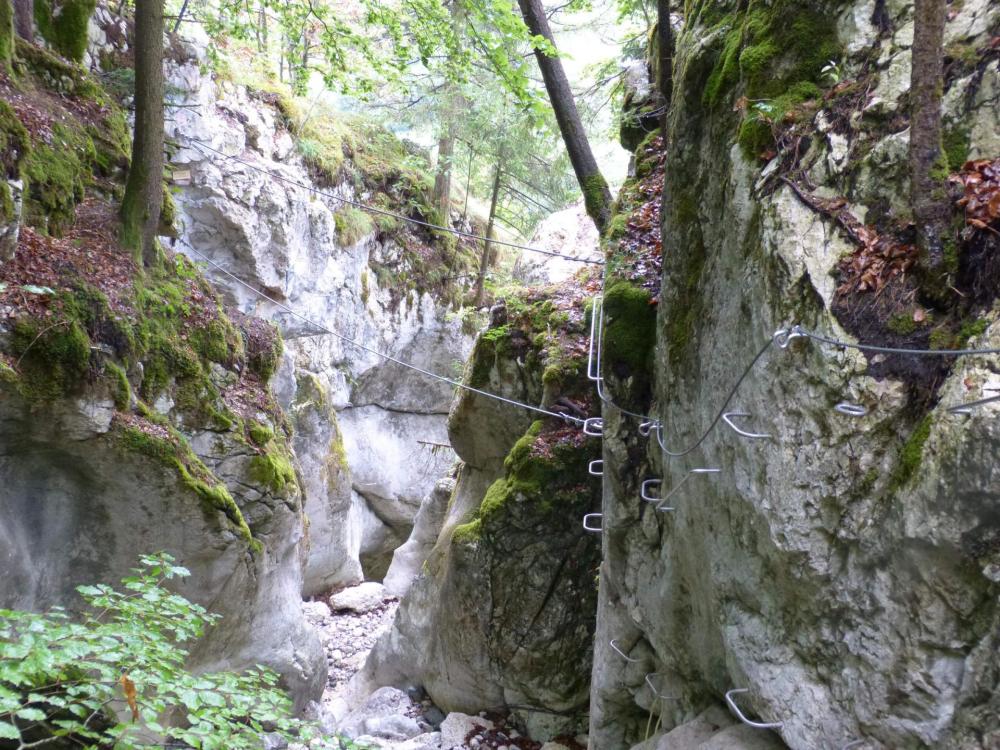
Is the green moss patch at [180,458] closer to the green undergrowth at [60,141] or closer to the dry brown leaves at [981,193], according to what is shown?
the green undergrowth at [60,141]

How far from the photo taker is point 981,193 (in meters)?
2.33

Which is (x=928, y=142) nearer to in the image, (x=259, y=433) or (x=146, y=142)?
(x=259, y=433)

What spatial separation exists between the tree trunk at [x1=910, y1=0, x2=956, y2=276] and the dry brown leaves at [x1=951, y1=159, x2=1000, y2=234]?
6 centimetres

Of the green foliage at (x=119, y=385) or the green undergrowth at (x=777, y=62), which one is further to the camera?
the green foliage at (x=119, y=385)

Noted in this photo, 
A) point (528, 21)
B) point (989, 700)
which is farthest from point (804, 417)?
point (528, 21)

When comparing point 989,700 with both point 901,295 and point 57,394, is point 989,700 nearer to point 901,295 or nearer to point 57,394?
point 901,295

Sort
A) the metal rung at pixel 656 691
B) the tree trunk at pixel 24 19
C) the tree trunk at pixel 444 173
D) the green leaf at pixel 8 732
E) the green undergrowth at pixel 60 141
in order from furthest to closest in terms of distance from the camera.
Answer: the tree trunk at pixel 444 173, the tree trunk at pixel 24 19, the green undergrowth at pixel 60 141, the metal rung at pixel 656 691, the green leaf at pixel 8 732

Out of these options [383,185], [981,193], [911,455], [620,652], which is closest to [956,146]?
[981,193]

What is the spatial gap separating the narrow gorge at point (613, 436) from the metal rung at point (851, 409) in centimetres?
2

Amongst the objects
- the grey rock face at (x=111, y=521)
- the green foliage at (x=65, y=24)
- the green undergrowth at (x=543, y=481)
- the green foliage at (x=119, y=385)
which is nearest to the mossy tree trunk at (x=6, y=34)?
the green foliage at (x=65, y=24)

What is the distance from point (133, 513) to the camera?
5906 mm

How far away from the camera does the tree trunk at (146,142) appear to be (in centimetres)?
668

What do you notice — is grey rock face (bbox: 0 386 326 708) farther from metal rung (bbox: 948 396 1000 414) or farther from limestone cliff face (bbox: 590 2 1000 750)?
metal rung (bbox: 948 396 1000 414)

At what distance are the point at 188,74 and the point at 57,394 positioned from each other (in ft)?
27.6
